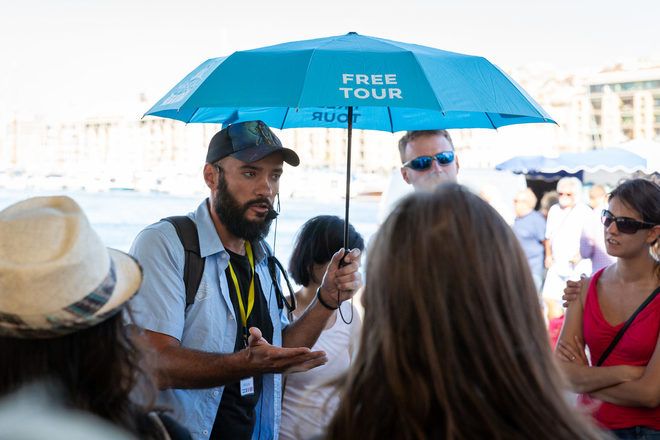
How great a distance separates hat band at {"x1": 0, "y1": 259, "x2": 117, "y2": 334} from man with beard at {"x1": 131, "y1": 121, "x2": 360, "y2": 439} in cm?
104

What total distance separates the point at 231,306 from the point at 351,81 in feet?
2.83

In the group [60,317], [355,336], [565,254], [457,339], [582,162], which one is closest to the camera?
[457,339]

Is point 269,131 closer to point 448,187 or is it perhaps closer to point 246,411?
point 246,411

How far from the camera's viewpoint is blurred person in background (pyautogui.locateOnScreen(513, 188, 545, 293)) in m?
8.92

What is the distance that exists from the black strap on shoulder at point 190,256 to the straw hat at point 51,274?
3.73 ft

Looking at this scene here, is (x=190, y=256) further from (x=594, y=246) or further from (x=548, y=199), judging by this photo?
(x=548, y=199)

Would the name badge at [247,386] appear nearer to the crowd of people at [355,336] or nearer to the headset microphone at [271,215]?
the crowd of people at [355,336]

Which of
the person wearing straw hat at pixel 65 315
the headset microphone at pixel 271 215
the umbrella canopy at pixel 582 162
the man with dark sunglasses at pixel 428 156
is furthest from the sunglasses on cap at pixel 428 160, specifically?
the umbrella canopy at pixel 582 162

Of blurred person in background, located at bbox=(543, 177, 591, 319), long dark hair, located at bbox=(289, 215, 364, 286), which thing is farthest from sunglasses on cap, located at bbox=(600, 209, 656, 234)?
blurred person in background, located at bbox=(543, 177, 591, 319)

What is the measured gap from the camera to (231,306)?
2.86 meters

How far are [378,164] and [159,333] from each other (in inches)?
2676

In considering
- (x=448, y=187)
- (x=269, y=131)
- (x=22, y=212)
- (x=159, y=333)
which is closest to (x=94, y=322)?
(x=22, y=212)

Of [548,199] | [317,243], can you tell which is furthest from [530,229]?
[548,199]

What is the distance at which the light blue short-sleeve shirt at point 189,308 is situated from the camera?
8.85 feet
